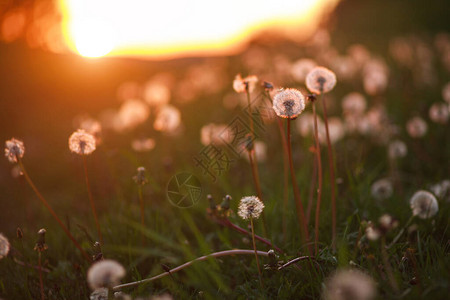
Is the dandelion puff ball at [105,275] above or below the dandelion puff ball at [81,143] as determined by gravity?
below

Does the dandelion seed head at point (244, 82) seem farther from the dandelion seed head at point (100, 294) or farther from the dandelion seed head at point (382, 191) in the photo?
the dandelion seed head at point (382, 191)

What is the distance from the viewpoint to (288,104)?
164cm

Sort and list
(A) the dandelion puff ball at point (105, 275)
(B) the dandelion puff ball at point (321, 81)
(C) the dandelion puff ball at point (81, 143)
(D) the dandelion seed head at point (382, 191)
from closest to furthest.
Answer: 1. (A) the dandelion puff ball at point (105, 275)
2. (B) the dandelion puff ball at point (321, 81)
3. (C) the dandelion puff ball at point (81, 143)
4. (D) the dandelion seed head at point (382, 191)

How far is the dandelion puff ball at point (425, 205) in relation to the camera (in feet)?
6.37

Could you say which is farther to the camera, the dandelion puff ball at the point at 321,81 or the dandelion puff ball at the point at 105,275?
the dandelion puff ball at the point at 321,81

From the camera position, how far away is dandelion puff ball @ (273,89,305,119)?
5.30 ft

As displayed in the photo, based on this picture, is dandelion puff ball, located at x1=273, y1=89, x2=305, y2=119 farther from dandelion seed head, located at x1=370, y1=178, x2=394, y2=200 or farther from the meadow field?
dandelion seed head, located at x1=370, y1=178, x2=394, y2=200

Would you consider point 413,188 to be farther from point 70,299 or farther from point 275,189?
point 70,299

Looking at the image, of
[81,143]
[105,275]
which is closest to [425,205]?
[105,275]

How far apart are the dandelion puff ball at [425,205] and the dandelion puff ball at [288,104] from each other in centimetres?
98

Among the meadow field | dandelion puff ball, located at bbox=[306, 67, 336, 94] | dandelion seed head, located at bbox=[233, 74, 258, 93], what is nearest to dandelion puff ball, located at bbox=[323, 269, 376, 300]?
the meadow field

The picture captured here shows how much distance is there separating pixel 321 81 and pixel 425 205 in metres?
0.95

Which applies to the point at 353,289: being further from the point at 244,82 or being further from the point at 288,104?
the point at 244,82

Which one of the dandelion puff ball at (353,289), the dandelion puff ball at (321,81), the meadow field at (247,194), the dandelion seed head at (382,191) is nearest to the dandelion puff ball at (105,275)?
the meadow field at (247,194)
